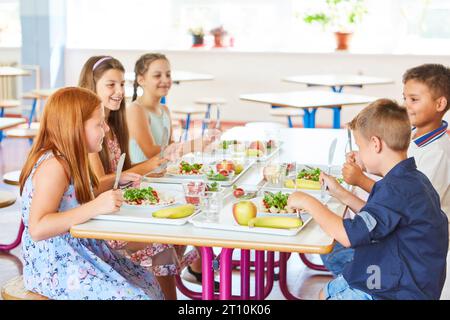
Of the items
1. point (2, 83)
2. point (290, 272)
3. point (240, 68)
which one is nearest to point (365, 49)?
point (240, 68)

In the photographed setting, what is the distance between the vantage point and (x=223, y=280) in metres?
2.26

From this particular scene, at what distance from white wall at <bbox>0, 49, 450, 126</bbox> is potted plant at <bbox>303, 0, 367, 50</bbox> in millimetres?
220

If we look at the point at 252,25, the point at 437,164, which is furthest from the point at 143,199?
the point at 252,25

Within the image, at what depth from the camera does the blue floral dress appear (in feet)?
7.38

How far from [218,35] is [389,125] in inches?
285

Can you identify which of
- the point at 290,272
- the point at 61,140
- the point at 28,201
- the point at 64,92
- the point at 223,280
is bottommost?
the point at 290,272

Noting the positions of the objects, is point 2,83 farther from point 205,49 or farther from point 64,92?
point 64,92

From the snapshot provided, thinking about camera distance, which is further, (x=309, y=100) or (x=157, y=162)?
(x=309, y=100)

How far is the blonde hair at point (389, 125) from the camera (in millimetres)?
2117

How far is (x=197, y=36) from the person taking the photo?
9297 mm

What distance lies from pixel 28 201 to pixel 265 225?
76 centimetres

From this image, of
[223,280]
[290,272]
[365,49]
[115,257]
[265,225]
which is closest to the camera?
[265,225]

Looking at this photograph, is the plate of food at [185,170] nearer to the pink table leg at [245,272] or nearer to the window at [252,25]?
the pink table leg at [245,272]

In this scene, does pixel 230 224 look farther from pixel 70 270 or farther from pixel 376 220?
pixel 70 270
